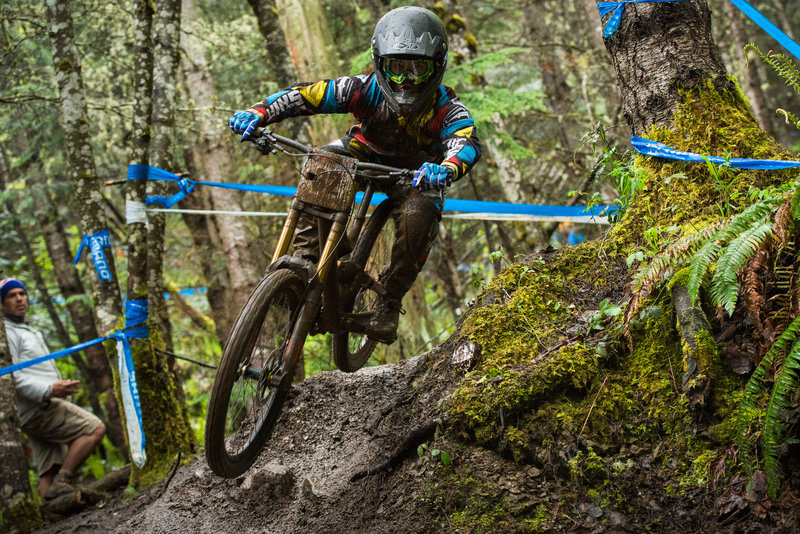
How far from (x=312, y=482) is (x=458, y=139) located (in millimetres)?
2431

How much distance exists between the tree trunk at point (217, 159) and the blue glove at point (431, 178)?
7.16 metres

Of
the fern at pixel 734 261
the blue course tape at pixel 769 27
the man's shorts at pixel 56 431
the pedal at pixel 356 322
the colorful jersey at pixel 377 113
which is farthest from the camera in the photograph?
the man's shorts at pixel 56 431

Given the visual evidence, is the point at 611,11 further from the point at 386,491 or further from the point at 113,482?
the point at 113,482

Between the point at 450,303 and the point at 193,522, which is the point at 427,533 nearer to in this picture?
the point at 193,522

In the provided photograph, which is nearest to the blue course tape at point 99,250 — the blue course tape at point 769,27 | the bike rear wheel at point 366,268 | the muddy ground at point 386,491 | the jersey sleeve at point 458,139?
the muddy ground at point 386,491

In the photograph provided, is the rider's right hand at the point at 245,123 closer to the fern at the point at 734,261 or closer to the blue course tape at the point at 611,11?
the blue course tape at the point at 611,11

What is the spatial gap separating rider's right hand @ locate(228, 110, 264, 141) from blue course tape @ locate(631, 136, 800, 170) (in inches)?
93.9

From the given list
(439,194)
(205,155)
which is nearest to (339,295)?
(439,194)

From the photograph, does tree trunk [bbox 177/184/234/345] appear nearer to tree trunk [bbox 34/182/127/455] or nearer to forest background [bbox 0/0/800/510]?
forest background [bbox 0/0/800/510]

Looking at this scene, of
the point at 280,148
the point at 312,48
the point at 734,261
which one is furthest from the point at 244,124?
the point at 312,48

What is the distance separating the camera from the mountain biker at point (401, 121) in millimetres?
3969

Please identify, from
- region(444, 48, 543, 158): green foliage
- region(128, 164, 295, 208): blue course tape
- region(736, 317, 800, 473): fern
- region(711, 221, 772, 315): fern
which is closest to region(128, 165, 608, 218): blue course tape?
region(128, 164, 295, 208): blue course tape

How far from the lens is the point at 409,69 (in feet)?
13.3

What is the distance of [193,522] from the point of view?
4.26 m
